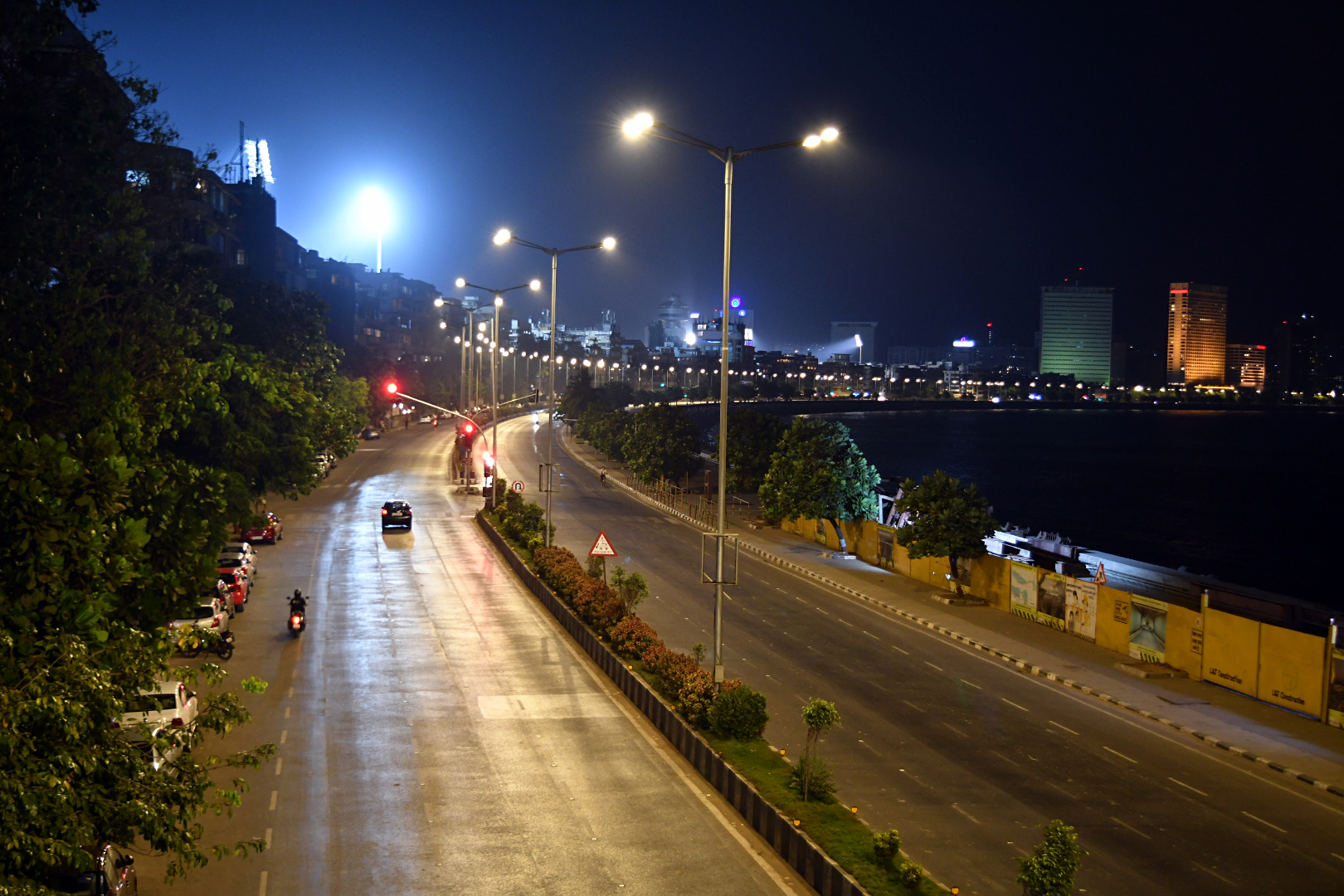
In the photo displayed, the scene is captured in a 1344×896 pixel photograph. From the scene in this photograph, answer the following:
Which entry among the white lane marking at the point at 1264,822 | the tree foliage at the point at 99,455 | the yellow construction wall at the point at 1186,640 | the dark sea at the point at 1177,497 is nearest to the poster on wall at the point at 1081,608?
the yellow construction wall at the point at 1186,640

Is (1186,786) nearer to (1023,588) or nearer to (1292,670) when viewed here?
(1292,670)

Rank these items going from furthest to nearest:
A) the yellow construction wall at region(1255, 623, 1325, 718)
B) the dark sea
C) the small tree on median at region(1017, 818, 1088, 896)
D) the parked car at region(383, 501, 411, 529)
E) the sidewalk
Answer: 1. the dark sea
2. the parked car at region(383, 501, 411, 529)
3. the yellow construction wall at region(1255, 623, 1325, 718)
4. the sidewalk
5. the small tree on median at region(1017, 818, 1088, 896)

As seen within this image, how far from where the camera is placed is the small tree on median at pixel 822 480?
157 feet

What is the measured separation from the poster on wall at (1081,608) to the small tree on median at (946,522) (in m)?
4.37

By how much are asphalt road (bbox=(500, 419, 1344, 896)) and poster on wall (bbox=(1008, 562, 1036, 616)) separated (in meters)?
4.10

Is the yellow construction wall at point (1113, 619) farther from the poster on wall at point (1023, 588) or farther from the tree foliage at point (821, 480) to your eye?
the tree foliage at point (821, 480)

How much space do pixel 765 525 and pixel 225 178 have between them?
7375 cm

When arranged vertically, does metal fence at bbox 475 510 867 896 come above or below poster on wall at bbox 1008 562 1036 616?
below

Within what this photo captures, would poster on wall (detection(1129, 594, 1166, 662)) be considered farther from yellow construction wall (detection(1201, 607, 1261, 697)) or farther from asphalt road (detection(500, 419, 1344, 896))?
asphalt road (detection(500, 419, 1344, 896))

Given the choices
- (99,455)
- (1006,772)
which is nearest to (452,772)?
(99,455)

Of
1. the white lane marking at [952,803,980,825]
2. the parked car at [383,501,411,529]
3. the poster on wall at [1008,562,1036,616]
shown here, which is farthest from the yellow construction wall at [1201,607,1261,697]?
the parked car at [383,501,411,529]

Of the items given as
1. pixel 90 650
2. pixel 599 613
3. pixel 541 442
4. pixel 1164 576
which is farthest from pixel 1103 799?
pixel 541 442

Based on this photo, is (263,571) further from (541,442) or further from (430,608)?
(541,442)

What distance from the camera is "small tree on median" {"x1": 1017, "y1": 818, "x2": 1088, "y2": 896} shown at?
11.6 meters
